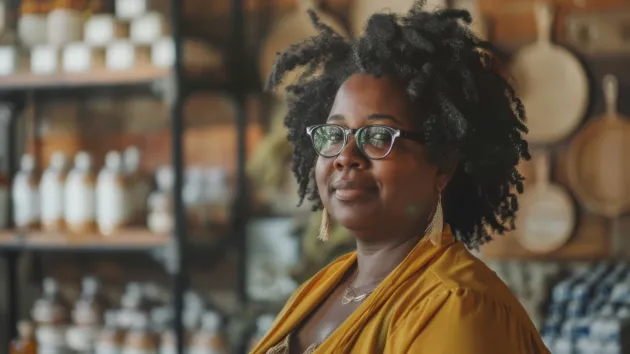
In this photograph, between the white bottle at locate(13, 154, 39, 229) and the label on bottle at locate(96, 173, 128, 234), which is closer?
the label on bottle at locate(96, 173, 128, 234)

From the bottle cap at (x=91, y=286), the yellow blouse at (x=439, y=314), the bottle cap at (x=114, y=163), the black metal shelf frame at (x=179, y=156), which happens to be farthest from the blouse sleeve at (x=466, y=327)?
the bottle cap at (x=91, y=286)

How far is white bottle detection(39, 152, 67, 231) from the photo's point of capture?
108 inches

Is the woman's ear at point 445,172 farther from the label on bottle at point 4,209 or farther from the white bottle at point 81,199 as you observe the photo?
the label on bottle at point 4,209

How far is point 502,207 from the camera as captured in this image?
→ 117 cm

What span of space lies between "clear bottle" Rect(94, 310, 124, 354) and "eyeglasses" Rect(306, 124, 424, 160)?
1.85 m

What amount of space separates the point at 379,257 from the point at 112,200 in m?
1.71

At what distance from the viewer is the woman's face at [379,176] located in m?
1.01

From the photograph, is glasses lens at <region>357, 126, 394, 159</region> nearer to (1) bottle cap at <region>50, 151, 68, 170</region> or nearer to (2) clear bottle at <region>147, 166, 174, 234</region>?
(2) clear bottle at <region>147, 166, 174, 234</region>

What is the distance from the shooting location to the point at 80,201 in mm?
2678

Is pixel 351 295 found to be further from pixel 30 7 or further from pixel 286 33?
pixel 30 7

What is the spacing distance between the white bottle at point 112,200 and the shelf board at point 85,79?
0.24 meters

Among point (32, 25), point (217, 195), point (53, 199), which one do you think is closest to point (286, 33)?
point (217, 195)

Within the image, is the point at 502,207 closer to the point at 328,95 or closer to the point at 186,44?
the point at 328,95

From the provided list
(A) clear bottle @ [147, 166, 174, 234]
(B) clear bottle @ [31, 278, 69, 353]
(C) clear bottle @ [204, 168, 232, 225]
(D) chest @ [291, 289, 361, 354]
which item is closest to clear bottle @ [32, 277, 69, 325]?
(B) clear bottle @ [31, 278, 69, 353]
